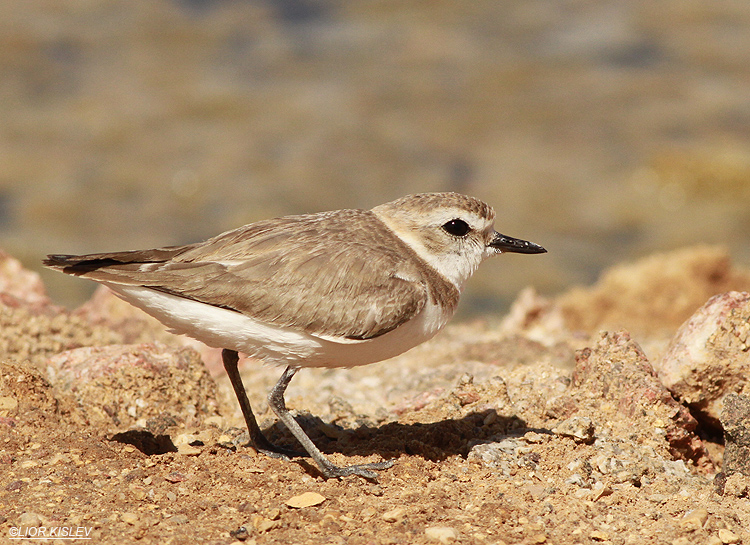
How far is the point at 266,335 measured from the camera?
5129 mm

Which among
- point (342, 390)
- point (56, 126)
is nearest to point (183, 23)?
point (56, 126)

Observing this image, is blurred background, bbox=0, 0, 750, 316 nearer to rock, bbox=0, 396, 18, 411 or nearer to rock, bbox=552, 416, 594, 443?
rock, bbox=0, 396, 18, 411

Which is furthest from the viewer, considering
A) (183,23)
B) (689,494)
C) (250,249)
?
(183,23)

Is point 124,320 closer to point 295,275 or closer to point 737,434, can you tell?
point 295,275

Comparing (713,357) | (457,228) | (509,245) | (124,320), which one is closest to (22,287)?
(124,320)

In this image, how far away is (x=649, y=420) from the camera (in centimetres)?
547

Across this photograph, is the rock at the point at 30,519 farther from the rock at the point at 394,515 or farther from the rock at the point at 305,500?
the rock at the point at 394,515

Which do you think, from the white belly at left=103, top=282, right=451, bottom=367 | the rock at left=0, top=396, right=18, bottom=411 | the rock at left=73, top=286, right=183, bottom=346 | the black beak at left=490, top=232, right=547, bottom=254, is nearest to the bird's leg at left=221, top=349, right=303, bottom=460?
the white belly at left=103, top=282, right=451, bottom=367

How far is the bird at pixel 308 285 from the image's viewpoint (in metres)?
5.11

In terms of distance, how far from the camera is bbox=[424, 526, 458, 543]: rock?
4.24m

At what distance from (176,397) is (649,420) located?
3.26 m

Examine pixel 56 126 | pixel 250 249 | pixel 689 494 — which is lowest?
pixel 689 494

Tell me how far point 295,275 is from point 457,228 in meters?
1.20

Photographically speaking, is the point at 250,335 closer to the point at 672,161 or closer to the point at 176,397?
the point at 176,397
